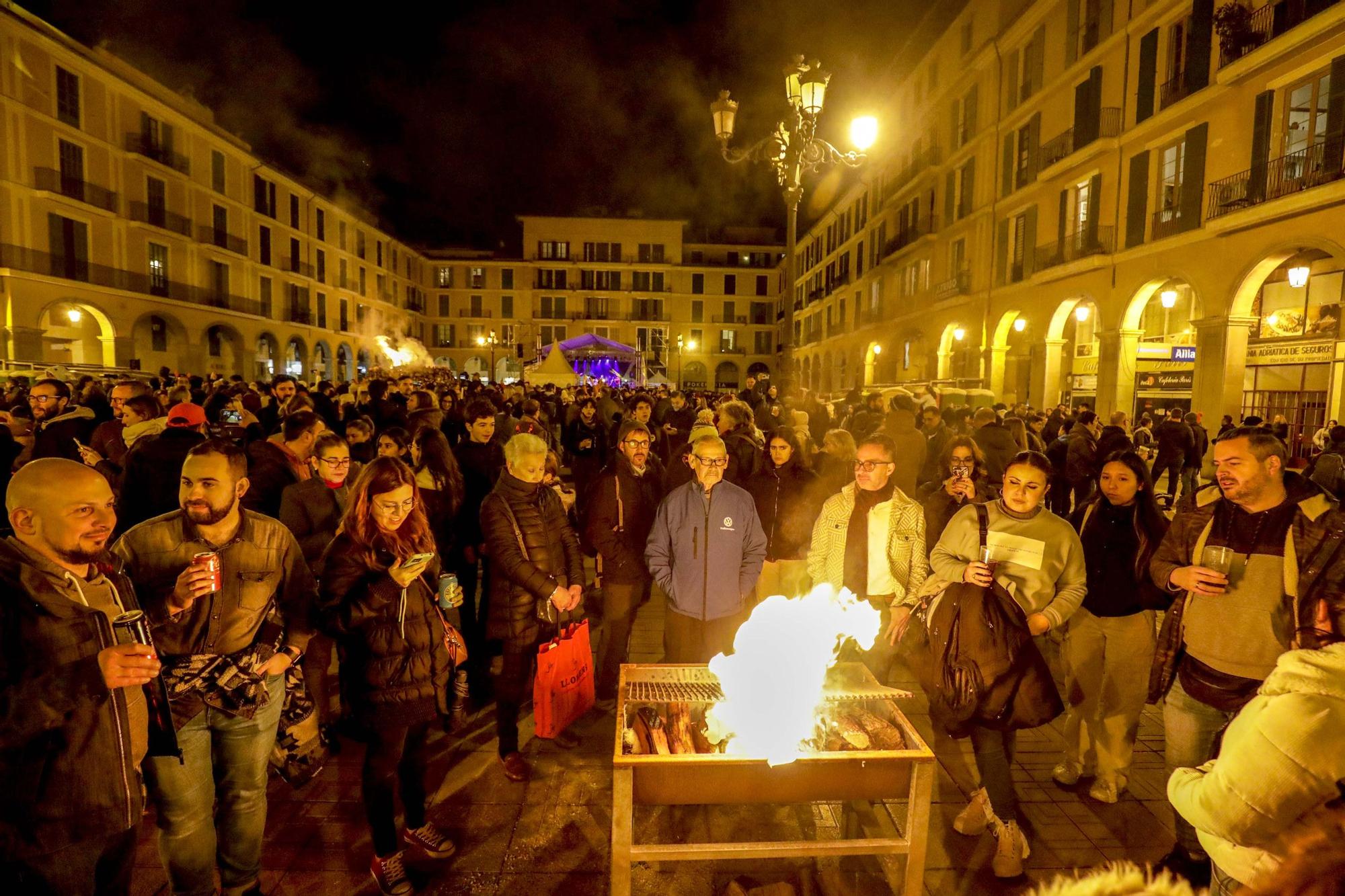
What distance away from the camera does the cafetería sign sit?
15.5 metres

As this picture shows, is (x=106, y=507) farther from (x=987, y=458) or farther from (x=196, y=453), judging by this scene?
(x=987, y=458)

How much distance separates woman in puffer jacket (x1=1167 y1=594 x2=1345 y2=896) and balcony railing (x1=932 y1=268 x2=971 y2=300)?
81.0ft

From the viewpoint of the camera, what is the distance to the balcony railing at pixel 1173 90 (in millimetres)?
15016

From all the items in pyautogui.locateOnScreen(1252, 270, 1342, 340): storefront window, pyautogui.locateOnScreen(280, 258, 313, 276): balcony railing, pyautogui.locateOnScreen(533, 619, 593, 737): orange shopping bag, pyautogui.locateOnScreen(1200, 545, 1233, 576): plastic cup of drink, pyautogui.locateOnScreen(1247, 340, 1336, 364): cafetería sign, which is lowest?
pyautogui.locateOnScreen(533, 619, 593, 737): orange shopping bag

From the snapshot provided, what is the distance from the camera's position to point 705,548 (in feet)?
13.8

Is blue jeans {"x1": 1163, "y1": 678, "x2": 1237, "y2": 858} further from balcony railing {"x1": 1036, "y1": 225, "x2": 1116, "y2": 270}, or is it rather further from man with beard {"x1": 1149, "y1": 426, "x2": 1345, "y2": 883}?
balcony railing {"x1": 1036, "y1": 225, "x2": 1116, "y2": 270}

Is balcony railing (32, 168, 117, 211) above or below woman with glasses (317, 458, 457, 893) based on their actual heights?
above

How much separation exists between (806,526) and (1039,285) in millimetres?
18452

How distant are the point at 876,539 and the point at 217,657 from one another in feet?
10.8

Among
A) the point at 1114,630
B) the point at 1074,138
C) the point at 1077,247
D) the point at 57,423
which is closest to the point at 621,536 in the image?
the point at 1114,630

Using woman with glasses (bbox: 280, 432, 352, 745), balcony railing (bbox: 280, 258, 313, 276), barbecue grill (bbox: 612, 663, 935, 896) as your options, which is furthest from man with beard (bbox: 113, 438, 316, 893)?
balcony railing (bbox: 280, 258, 313, 276)

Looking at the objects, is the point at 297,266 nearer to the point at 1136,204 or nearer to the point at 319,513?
the point at 1136,204

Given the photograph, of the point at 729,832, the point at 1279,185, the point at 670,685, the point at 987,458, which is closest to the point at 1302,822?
the point at 670,685

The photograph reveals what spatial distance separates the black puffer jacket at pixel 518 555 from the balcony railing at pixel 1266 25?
16.0m
